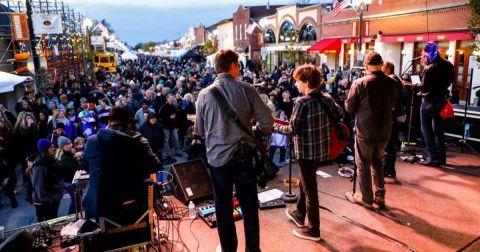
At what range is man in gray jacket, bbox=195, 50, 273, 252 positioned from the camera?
293 cm

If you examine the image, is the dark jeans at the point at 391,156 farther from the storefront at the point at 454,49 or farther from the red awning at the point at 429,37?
the red awning at the point at 429,37

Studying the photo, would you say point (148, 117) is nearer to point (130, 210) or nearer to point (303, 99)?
point (130, 210)

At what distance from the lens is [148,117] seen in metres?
8.30

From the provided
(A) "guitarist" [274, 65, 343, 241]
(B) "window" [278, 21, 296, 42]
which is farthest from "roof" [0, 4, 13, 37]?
(B) "window" [278, 21, 296, 42]

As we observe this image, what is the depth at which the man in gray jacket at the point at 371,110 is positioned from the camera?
403 cm

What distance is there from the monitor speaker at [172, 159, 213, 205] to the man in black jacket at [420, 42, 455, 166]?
3631 mm

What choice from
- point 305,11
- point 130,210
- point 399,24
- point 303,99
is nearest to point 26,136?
point 130,210

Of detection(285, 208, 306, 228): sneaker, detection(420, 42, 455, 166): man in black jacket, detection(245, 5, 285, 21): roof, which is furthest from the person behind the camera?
detection(245, 5, 285, 21): roof

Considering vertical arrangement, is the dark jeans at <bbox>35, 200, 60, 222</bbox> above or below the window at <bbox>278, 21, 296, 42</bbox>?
below

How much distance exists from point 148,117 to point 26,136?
2.54 metres

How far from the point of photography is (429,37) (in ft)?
48.6

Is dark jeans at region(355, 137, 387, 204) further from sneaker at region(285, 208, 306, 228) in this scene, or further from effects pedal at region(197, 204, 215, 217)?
effects pedal at region(197, 204, 215, 217)

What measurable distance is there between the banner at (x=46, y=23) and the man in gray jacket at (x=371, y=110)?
14.0 m

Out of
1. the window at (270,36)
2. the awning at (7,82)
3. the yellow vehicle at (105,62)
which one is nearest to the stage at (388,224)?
the awning at (7,82)
